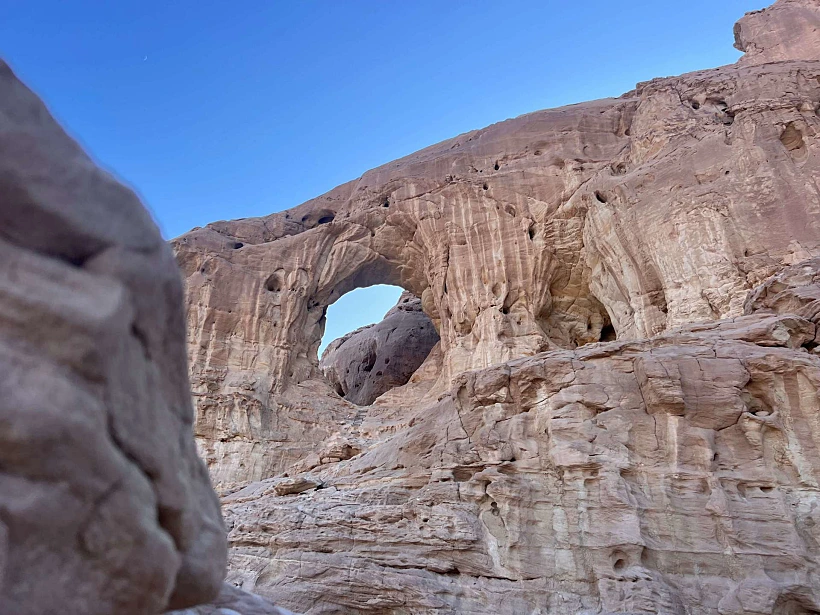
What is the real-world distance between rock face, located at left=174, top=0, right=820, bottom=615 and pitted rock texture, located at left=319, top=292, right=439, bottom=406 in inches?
243

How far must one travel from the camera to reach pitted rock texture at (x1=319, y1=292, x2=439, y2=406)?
28875 millimetres

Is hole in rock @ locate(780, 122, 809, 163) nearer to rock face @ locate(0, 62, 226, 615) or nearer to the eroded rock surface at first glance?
the eroded rock surface

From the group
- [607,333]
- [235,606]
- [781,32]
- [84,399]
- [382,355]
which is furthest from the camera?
[382,355]

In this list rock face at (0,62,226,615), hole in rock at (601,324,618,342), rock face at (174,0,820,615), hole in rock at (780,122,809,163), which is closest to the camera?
rock face at (0,62,226,615)

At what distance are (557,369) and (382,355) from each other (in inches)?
862

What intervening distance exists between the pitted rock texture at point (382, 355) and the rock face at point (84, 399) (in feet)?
85.7

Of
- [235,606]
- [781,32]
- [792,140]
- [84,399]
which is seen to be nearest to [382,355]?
[792,140]

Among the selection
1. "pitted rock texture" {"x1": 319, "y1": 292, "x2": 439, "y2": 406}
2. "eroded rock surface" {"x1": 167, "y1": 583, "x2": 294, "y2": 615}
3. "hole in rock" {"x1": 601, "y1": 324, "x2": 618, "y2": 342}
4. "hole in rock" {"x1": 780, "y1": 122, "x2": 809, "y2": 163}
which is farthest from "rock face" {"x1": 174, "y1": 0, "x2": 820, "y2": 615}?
"pitted rock texture" {"x1": 319, "y1": 292, "x2": 439, "y2": 406}

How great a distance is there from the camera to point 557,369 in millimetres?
8688

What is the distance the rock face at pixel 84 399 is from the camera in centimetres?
134

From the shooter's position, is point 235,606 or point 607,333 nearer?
point 235,606

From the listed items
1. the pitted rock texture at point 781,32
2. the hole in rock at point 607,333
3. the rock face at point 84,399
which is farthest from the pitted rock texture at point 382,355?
the rock face at point 84,399

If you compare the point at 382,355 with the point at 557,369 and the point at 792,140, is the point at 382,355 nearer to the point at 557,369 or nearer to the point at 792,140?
the point at 792,140

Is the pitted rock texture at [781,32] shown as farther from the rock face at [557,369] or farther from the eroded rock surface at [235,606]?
the eroded rock surface at [235,606]
